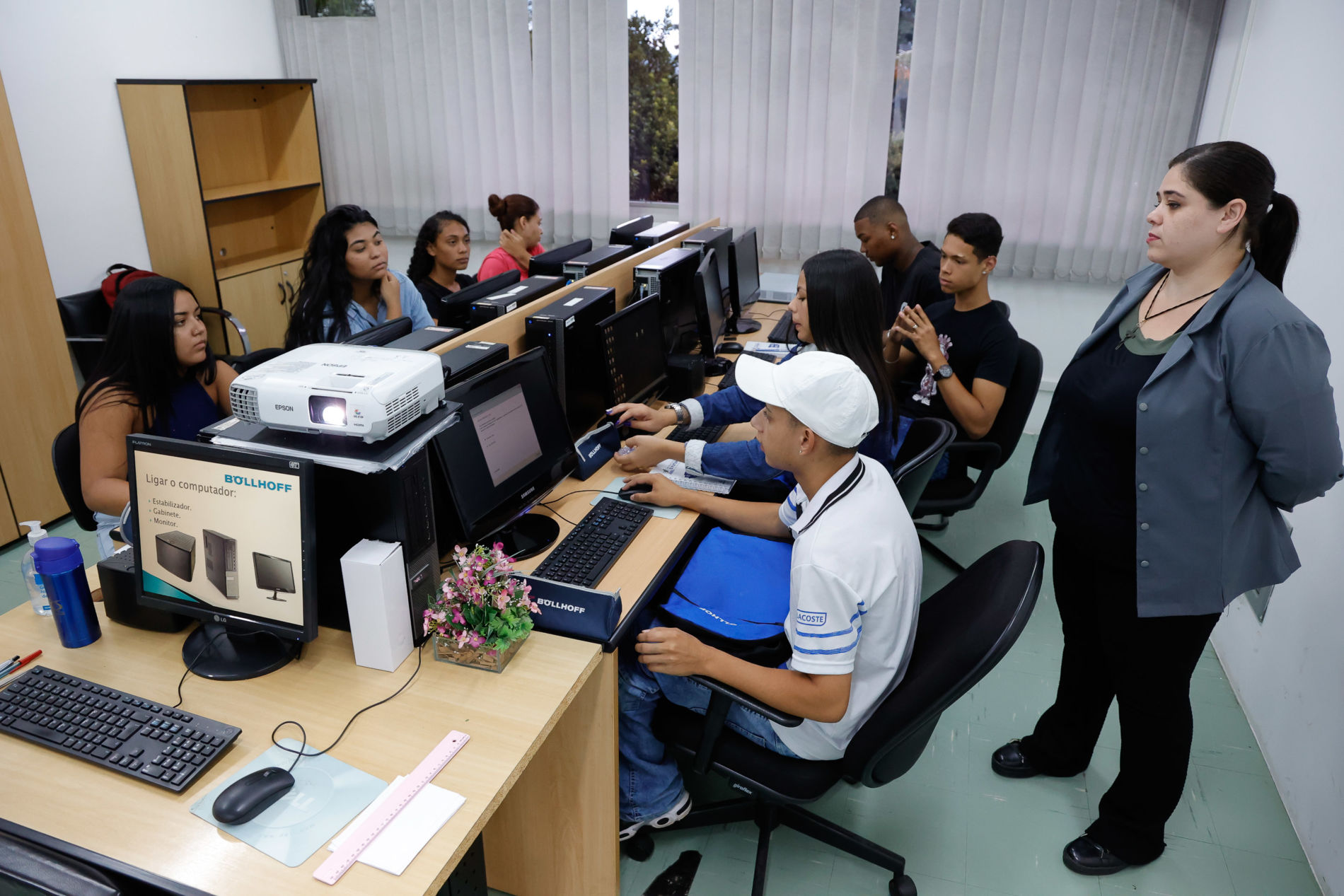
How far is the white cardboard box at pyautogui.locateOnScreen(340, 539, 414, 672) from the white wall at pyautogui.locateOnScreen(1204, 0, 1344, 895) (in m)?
2.11

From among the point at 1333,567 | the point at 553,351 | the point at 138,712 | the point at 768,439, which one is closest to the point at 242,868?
the point at 138,712

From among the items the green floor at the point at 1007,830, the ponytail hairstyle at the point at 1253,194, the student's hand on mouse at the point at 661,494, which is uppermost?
the ponytail hairstyle at the point at 1253,194

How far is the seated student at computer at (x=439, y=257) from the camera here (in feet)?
12.1

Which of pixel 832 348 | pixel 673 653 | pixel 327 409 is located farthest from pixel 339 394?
pixel 832 348

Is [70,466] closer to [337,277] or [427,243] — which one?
[337,277]

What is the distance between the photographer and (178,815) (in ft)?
4.11

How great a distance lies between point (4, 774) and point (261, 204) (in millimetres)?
4613

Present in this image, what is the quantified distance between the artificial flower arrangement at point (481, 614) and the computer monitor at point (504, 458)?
29 centimetres

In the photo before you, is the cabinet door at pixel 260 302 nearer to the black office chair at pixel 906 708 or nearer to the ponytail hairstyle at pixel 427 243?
the ponytail hairstyle at pixel 427 243

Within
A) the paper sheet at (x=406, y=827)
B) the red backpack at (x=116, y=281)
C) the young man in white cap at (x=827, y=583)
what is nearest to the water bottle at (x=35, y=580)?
the paper sheet at (x=406, y=827)

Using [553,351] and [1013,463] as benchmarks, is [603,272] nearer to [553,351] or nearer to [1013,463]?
[553,351]

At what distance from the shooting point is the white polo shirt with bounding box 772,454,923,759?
152cm

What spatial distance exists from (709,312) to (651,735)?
198 cm

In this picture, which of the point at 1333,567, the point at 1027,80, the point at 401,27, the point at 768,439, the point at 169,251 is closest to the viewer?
the point at 768,439
